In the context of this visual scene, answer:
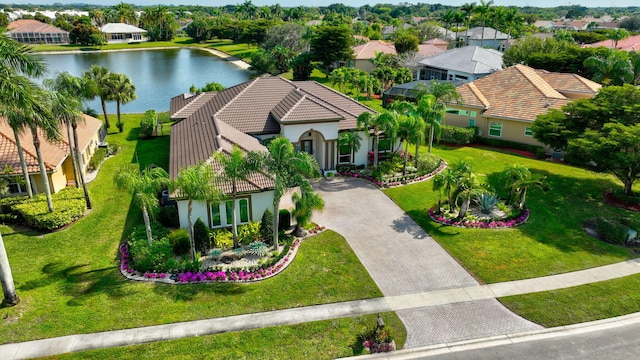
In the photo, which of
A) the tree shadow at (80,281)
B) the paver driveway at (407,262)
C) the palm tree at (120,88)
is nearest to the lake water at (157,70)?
→ the palm tree at (120,88)

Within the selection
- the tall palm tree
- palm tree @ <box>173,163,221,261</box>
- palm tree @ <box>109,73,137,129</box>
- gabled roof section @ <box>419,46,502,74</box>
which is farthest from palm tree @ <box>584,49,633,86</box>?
the tall palm tree

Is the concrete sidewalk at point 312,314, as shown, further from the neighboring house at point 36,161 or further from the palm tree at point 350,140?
the palm tree at point 350,140

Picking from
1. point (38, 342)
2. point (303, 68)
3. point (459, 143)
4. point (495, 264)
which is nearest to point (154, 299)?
point (38, 342)

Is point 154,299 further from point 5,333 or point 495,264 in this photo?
point 495,264

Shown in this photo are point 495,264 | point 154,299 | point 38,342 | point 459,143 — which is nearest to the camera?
point 38,342

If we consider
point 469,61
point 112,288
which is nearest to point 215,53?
point 469,61

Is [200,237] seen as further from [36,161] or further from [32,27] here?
[32,27]

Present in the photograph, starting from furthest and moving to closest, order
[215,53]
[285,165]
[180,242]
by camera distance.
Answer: [215,53], [180,242], [285,165]
